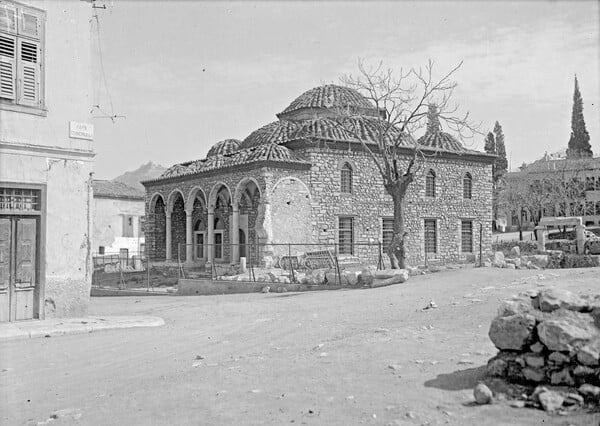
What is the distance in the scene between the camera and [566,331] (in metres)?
5.72

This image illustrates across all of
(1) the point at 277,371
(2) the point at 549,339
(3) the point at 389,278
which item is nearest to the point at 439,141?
(3) the point at 389,278

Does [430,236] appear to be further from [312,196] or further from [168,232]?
[168,232]

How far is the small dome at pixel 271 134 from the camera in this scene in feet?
106

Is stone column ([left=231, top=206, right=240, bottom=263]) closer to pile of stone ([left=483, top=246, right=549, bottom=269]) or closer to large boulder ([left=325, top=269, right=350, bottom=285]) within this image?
large boulder ([left=325, top=269, right=350, bottom=285])

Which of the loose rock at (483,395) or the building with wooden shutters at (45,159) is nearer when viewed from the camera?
the loose rock at (483,395)

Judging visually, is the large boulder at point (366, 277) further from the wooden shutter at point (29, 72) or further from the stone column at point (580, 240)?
the stone column at point (580, 240)

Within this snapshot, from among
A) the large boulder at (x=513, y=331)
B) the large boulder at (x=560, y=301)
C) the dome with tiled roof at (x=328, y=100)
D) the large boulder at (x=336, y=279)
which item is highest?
the dome with tiled roof at (x=328, y=100)

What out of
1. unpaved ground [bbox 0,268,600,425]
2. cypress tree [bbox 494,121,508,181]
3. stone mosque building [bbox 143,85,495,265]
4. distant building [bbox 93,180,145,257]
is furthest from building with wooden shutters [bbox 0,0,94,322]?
cypress tree [bbox 494,121,508,181]

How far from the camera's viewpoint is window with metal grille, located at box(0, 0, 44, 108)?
39.9 feet

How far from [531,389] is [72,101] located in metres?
10.6

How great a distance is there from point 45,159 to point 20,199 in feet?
3.03

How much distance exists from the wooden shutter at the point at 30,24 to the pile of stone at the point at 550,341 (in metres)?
10.4

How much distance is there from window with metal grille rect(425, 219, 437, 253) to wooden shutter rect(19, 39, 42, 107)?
Result: 977 inches

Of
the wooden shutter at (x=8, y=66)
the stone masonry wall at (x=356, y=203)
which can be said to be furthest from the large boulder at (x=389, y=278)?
the wooden shutter at (x=8, y=66)
